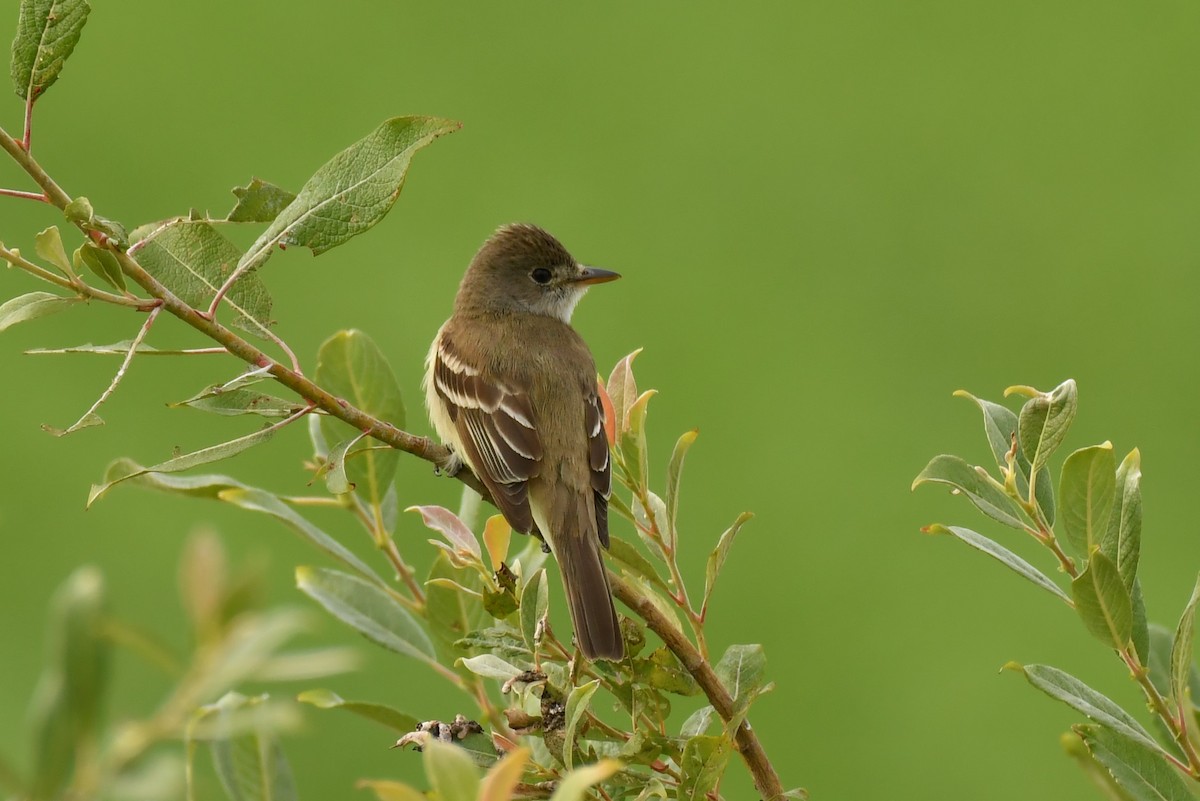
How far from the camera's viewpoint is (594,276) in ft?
15.0

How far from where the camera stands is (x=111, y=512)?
258 inches

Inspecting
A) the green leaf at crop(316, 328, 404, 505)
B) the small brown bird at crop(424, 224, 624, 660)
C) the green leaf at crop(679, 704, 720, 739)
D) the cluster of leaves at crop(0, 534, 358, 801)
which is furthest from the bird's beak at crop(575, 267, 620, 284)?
the cluster of leaves at crop(0, 534, 358, 801)

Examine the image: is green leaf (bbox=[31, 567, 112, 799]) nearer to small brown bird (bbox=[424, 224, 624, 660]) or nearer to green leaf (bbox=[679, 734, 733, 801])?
green leaf (bbox=[679, 734, 733, 801])

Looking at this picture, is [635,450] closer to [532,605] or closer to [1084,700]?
[532,605]

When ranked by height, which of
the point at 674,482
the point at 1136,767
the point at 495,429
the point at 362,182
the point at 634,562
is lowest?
Answer: the point at 1136,767

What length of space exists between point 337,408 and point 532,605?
451 millimetres

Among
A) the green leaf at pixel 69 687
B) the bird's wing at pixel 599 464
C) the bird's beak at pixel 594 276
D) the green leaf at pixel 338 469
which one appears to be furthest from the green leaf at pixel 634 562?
the bird's beak at pixel 594 276

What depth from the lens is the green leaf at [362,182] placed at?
1.92 meters

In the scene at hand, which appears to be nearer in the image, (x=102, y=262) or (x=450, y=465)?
(x=102, y=262)

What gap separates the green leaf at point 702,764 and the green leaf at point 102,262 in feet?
3.00

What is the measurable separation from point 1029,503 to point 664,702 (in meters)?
0.54

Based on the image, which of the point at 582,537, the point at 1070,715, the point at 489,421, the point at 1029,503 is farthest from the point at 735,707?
the point at 1070,715

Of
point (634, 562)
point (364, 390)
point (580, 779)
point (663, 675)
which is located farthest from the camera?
point (364, 390)

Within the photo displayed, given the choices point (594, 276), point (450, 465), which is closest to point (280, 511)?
point (450, 465)
